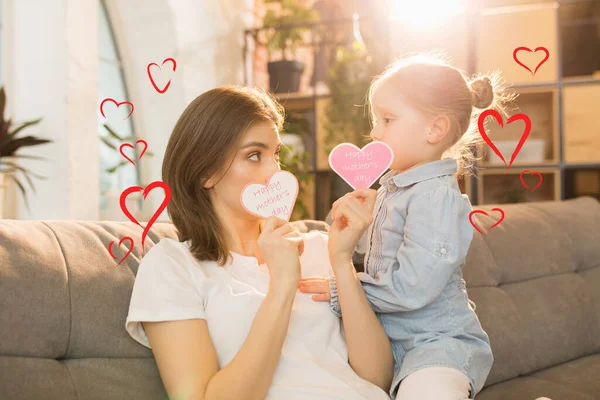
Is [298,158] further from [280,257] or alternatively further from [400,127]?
[280,257]

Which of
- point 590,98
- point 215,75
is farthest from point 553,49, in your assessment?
point 215,75

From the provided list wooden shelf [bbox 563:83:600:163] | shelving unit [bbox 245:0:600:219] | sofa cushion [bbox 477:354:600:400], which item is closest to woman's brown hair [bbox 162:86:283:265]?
sofa cushion [bbox 477:354:600:400]

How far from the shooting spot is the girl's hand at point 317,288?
53.3 inches

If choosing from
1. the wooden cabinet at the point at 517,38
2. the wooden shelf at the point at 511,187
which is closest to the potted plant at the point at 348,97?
the wooden cabinet at the point at 517,38

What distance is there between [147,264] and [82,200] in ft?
4.42

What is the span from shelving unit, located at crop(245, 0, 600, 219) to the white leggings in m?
2.60

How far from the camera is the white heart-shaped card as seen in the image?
1.25 metres

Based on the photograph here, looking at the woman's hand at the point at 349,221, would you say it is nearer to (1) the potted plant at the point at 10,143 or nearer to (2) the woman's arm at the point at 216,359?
(2) the woman's arm at the point at 216,359

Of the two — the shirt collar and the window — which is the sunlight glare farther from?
the shirt collar

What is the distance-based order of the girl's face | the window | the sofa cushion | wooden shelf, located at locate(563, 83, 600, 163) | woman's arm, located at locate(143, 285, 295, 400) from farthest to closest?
1. wooden shelf, located at locate(563, 83, 600, 163)
2. the window
3. the sofa cushion
4. the girl's face
5. woman's arm, located at locate(143, 285, 295, 400)

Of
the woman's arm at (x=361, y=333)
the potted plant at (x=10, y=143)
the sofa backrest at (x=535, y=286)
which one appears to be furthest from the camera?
the potted plant at (x=10, y=143)

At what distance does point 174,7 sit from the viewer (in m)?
3.23

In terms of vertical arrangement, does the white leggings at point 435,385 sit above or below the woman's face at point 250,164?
below

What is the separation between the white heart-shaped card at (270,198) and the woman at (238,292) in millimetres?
43
